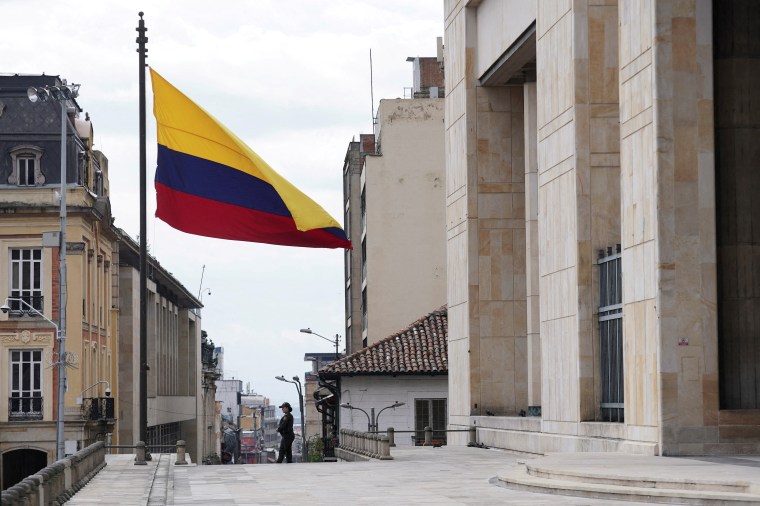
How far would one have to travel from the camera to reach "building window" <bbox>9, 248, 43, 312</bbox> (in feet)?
202

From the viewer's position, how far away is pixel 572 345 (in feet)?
94.3

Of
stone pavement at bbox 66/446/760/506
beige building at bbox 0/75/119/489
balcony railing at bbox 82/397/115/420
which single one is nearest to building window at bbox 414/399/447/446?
beige building at bbox 0/75/119/489

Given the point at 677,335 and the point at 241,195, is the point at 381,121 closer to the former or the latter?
the point at 241,195

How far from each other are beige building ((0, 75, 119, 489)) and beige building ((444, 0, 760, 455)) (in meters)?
25.5

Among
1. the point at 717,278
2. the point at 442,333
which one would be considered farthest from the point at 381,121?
the point at 717,278

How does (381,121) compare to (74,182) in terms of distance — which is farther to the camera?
(381,121)

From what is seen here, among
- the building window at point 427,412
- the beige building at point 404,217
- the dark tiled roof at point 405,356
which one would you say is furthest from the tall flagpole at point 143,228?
the beige building at point 404,217

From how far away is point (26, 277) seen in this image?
203 feet

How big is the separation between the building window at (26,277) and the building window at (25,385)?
214cm

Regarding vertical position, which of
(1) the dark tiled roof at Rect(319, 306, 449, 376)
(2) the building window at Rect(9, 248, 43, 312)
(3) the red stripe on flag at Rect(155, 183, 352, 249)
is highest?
(2) the building window at Rect(9, 248, 43, 312)

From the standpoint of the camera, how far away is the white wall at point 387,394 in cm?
5744

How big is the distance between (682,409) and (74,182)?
45701 mm

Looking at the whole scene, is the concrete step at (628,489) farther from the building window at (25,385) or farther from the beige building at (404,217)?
the beige building at (404,217)

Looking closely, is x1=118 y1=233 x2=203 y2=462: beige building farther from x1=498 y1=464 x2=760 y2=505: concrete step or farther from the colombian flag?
x1=498 y1=464 x2=760 y2=505: concrete step
